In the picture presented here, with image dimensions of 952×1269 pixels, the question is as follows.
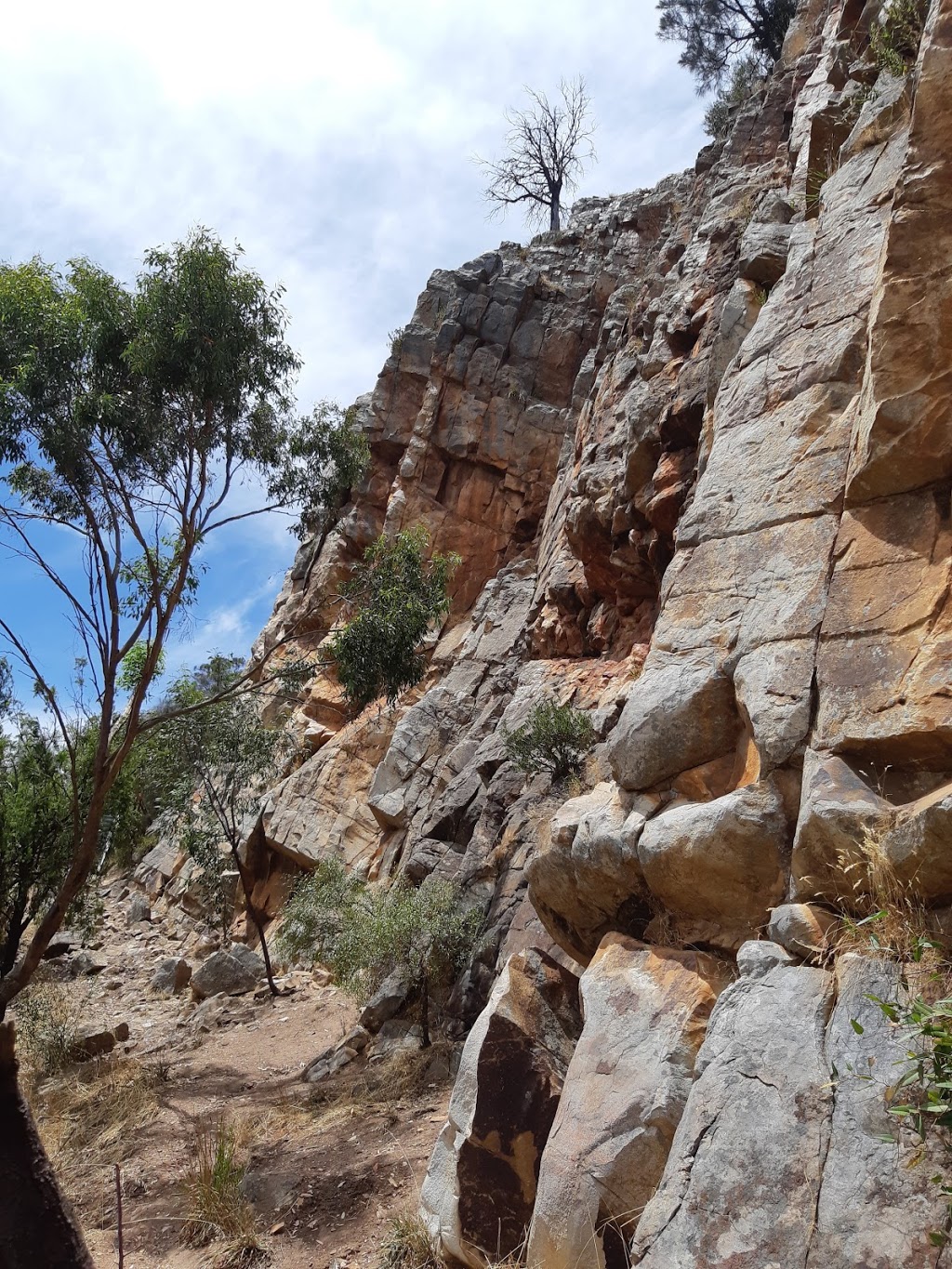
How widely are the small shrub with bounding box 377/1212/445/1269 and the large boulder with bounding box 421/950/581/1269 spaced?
0.43 ft

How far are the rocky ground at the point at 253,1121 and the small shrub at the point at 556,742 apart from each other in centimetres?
443

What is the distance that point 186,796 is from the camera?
20.0 meters

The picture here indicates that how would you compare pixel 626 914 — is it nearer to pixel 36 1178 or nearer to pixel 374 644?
pixel 36 1178

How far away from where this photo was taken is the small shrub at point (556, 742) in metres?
13.5

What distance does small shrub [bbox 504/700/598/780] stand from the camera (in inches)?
532

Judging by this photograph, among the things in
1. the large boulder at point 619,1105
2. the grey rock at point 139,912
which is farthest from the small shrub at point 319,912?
the large boulder at point 619,1105

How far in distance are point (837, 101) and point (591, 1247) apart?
37.8 ft

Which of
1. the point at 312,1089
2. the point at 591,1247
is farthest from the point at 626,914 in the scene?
the point at 312,1089

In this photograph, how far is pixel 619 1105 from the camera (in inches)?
207

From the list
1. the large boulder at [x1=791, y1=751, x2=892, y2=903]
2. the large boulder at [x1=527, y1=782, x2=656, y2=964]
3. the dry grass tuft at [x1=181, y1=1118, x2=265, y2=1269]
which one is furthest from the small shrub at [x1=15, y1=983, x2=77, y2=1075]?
the large boulder at [x1=791, y1=751, x2=892, y2=903]

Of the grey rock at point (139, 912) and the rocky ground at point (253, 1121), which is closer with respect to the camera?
the rocky ground at point (253, 1121)

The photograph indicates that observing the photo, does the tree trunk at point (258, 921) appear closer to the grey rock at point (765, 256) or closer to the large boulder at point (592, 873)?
the large boulder at point (592, 873)

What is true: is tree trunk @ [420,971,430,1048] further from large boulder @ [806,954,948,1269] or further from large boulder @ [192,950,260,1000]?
large boulder @ [806,954,948,1269]

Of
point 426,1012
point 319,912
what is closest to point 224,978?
point 319,912
